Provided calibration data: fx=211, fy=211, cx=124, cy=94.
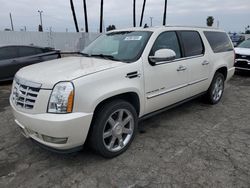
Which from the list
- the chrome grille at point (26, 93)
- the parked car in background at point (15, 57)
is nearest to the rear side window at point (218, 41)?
the chrome grille at point (26, 93)

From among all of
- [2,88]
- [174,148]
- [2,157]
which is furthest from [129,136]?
[2,88]

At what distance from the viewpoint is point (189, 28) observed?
423cm

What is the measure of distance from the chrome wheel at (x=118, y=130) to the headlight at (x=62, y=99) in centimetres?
63

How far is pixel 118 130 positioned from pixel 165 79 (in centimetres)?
117

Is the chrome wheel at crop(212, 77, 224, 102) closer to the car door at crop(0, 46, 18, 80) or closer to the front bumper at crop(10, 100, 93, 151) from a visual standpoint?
the front bumper at crop(10, 100, 93, 151)

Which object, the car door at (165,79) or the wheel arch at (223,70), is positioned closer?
the car door at (165,79)

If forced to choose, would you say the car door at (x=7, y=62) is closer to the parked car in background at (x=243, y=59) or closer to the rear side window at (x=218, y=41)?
the rear side window at (x=218, y=41)

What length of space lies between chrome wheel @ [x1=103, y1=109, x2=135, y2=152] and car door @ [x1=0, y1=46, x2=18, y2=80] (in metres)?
6.10

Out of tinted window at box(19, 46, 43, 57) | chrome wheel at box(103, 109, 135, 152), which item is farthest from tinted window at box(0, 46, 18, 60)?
chrome wheel at box(103, 109, 135, 152)

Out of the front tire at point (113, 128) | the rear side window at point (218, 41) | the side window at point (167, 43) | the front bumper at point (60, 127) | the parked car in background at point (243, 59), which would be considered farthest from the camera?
the parked car in background at point (243, 59)

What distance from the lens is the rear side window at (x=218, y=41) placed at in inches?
183

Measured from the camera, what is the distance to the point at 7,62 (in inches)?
293

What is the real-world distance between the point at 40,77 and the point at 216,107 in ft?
13.2

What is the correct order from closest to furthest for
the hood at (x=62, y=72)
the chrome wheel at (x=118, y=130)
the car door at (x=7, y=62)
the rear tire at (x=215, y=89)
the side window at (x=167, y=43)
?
1. the hood at (x=62, y=72)
2. the chrome wheel at (x=118, y=130)
3. the side window at (x=167, y=43)
4. the rear tire at (x=215, y=89)
5. the car door at (x=7, y=62)
